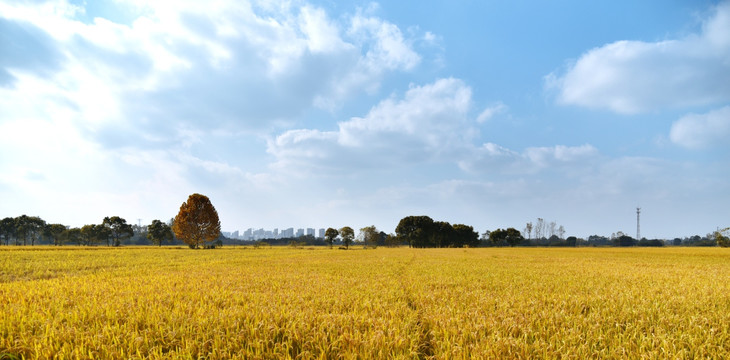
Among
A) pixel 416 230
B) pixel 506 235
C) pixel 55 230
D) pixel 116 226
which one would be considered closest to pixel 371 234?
pixel 416 230

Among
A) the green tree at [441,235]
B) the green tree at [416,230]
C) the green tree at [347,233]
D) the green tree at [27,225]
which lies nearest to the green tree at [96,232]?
the green tree at [27,225]

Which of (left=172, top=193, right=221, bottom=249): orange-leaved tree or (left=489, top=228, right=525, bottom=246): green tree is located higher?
(left=172, top=193, right=221, bottom=249): orange-leaved tree

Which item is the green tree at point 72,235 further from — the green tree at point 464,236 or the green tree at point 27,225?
the green tree at point 464,236

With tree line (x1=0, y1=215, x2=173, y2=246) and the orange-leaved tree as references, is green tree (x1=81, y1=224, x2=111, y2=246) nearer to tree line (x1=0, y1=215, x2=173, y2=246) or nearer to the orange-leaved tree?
tree line (x1=0, y1=215, x2=173, y2=246)

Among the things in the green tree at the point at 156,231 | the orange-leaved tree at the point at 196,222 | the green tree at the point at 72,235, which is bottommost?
the green tree at the point at 72,235

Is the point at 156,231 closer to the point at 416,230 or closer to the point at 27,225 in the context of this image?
the point at 27,225

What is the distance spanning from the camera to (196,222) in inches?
3110

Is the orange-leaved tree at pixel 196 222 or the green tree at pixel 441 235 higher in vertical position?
the orange-leaved tree at pixel 196 222

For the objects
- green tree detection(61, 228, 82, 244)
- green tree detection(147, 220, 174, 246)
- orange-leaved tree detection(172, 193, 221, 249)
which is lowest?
green tree detection(61, 228, 82, 244)

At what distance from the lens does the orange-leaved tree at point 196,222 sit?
77.6 metres

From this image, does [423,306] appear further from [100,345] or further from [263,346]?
[100,345]

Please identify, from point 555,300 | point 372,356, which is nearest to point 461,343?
point 372,356

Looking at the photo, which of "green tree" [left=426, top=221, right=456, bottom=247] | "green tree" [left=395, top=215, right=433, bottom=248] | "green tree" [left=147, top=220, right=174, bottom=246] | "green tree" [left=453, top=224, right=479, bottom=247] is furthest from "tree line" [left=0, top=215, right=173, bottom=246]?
"green tree" [left=453, top=224, right=479, bottom=247]

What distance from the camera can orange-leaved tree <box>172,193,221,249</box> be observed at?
7762 centimetres
